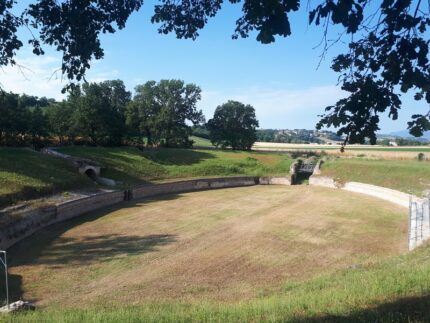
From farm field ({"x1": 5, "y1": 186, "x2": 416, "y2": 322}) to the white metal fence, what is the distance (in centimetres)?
81

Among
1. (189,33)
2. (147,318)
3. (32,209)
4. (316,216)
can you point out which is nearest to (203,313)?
(147,318)

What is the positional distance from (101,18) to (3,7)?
4.98 ft

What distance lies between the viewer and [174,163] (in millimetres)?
44844

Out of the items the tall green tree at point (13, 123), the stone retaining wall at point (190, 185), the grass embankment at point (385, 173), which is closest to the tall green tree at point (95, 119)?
the tall green tree at point (13, 123)

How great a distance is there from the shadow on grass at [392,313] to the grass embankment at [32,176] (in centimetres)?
2071

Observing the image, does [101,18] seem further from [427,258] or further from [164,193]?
[164,193]

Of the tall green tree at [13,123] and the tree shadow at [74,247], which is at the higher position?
the tall green tree at [13,123]

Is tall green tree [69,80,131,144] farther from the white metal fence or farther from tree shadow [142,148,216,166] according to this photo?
the white metal fence

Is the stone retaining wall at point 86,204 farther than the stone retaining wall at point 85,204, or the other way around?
the stone retaining wall at point 86,204

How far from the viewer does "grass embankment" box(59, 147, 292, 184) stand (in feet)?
128

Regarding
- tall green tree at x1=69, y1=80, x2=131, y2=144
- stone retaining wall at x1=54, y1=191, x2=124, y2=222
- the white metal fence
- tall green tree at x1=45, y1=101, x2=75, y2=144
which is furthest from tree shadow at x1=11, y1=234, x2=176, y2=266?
tall green tree at x1=45, y1=101, x2=75, y2=144

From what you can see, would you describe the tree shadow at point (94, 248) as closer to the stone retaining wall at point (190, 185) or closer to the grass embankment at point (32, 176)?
the grass embankment at point (32, 176)

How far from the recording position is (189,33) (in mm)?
7348

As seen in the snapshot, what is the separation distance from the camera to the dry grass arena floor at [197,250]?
13.6 meters
